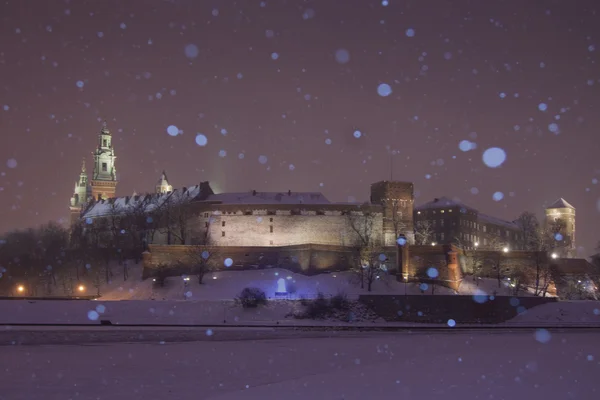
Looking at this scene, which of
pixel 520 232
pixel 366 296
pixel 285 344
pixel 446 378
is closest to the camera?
pixel 446 378

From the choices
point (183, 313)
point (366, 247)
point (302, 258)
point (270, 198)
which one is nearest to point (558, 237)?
point (270, 198)

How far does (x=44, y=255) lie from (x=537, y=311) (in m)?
49.8

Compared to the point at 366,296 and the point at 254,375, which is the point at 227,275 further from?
the point at 254,375

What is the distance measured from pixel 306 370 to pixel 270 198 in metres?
61.9

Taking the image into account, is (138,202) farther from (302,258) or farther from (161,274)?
(302,258)

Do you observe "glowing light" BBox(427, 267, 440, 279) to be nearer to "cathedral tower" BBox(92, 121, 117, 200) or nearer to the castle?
the castle

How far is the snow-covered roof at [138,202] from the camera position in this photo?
90750 mm

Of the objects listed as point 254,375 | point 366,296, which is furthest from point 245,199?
point 254,375

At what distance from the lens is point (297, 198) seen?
8244 centimetres

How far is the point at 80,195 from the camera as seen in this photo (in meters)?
126

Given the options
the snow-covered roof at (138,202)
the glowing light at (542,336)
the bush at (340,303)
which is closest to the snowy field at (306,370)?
the glowing light at (542,336)

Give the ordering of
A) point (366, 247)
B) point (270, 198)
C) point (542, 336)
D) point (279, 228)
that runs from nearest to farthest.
Answer: point (542, 336), point (366, 247), point (279, 228), point (270, 198)

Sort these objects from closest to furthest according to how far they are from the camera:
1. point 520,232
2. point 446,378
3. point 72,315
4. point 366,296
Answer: point 446,378 < point 72,315 < point 366,296 < point 520,232

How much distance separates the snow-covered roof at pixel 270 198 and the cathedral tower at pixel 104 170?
38.6 metres
